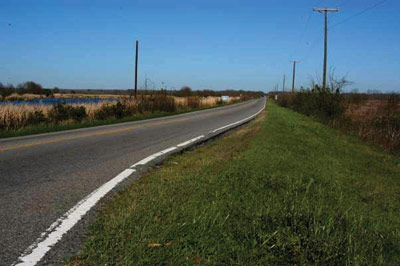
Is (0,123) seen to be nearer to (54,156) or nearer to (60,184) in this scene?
(54,156)

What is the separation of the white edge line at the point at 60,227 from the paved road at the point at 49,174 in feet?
0.26

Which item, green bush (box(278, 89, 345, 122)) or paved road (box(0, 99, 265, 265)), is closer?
paved road (box(0, 99, 265, 265))

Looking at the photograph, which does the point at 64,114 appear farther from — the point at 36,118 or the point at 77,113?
the point at 36,118

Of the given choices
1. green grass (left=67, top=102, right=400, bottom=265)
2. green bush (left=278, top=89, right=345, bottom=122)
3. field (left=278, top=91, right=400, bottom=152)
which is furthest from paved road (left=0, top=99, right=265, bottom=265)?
green bush (left=278, top=89, right=345, bottom=122)

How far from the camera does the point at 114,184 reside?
4.76 m

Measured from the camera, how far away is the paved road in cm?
320

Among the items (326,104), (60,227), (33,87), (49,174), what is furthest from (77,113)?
(33,87)

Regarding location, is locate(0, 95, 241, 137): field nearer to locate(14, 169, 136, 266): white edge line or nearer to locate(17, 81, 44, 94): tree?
locate(14, 169, 136, 266): white edge line

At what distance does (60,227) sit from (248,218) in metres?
2.01

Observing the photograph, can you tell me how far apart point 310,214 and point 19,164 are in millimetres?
Answer: 5439

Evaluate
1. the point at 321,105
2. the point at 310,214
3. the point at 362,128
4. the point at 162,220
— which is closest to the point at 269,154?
the point at 310,214

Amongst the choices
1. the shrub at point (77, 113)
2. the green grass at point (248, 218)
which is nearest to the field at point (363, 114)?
the green grass at point (248, 218)

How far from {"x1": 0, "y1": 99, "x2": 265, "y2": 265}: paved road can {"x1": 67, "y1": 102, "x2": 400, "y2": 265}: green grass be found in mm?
657

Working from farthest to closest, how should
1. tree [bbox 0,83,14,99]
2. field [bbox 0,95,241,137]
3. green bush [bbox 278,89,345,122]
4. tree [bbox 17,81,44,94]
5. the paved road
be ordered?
1. tree [bbox 17,81,44,94]
2. tree [bbox 0,83,14,99]
3. green bush [bbox 278,89,345,122]
4. field [bbox 0,95,241,137]
5. the paved road
